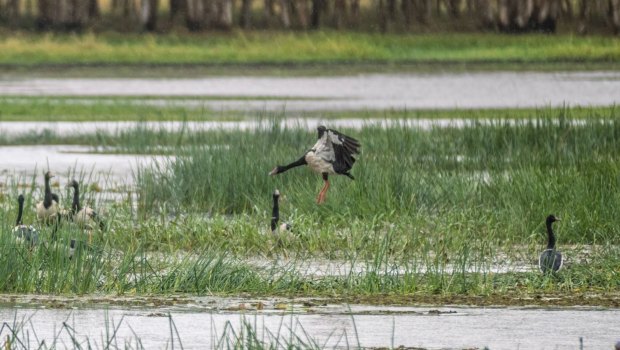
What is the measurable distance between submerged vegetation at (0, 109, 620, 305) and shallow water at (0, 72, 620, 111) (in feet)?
49.4

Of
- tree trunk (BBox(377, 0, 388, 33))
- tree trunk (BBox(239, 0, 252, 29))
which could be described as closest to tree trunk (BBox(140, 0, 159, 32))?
tree trunk (BBox(239, 0, 252, 29))

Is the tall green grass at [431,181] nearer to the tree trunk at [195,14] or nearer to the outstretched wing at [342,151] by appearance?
the outstretched wing at [342,151]

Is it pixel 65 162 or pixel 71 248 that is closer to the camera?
pixel 71 248

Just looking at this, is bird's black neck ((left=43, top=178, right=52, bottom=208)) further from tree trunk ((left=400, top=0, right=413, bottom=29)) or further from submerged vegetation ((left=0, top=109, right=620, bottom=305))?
tree trunk ((left=400, top=0, right=413, bottom=29))

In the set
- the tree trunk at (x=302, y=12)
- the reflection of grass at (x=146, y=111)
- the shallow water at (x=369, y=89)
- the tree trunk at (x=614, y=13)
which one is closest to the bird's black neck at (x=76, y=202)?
the reflection of grass at (x=146, y=111)

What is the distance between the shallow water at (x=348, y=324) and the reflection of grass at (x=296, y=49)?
117ft

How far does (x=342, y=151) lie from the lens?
45.8 ft

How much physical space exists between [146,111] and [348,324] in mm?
22490

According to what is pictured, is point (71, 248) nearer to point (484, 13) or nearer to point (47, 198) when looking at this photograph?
point (47, 198)

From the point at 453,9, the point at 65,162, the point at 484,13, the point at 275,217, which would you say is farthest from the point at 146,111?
the point at 484,13

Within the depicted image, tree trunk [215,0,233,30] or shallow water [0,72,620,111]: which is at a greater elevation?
tree trunk [215,0,233,30]

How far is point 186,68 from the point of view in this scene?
45812 millimetres

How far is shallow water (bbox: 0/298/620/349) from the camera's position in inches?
370

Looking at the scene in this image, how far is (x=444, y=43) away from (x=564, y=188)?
3396 centimetres
